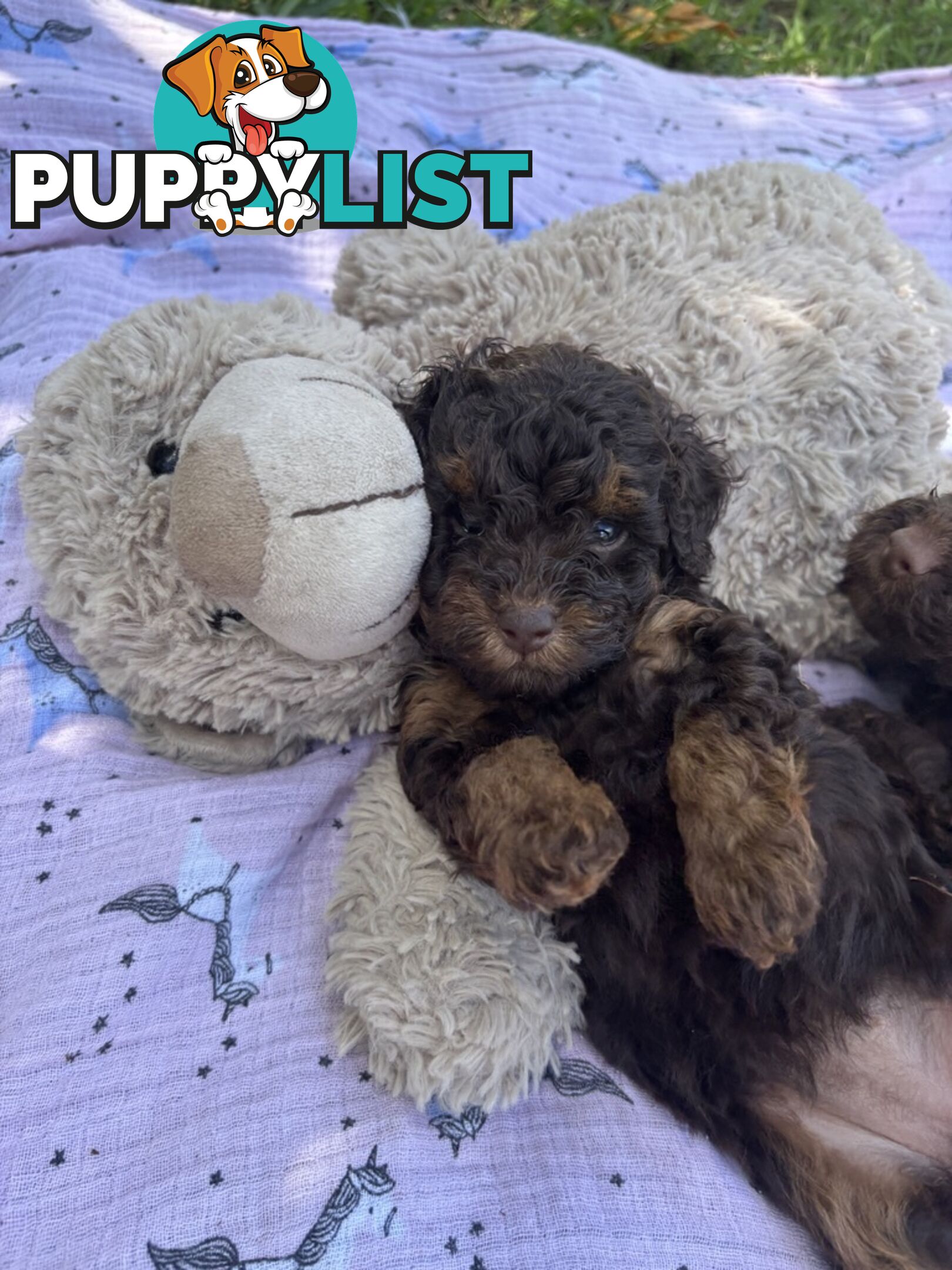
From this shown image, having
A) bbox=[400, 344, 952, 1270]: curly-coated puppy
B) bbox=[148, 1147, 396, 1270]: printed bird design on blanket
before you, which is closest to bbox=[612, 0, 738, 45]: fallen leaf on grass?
bbox=[400, 344, 952, 1270]: curly-coated puppy

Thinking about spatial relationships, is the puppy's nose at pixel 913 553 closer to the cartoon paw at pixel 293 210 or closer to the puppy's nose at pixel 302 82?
the cartoon paw at pixel 293 210

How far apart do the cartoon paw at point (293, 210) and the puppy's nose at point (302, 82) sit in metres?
0.35

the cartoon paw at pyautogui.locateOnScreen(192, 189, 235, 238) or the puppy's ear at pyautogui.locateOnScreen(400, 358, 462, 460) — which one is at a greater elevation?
the cartoon paw at pyautogui.locateOnScreen(192, 189, 235, 238)

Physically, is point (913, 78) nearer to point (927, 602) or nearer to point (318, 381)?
point (927, 602)

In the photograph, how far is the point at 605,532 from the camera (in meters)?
2.22

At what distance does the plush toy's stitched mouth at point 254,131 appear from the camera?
10.7ft

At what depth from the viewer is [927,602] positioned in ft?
8.87

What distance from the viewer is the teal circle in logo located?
10.9 ft

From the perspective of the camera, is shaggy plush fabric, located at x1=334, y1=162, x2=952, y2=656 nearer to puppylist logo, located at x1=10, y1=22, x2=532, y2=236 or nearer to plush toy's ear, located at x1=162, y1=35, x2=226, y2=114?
puppylist logo, located at x1=10, y1=22, x2=532, y2=236

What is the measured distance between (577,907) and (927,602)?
139 centimetres

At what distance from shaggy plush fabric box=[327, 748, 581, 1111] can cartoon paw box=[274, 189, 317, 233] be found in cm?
257

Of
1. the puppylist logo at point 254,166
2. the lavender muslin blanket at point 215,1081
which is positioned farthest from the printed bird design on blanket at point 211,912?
Result: the puppylist logo at point 254,166

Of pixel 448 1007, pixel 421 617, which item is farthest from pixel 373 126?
pixel 448 1007

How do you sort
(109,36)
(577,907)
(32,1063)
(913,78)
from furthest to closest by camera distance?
(913,78) → (109,36) → (577,907) → (32,1063)
